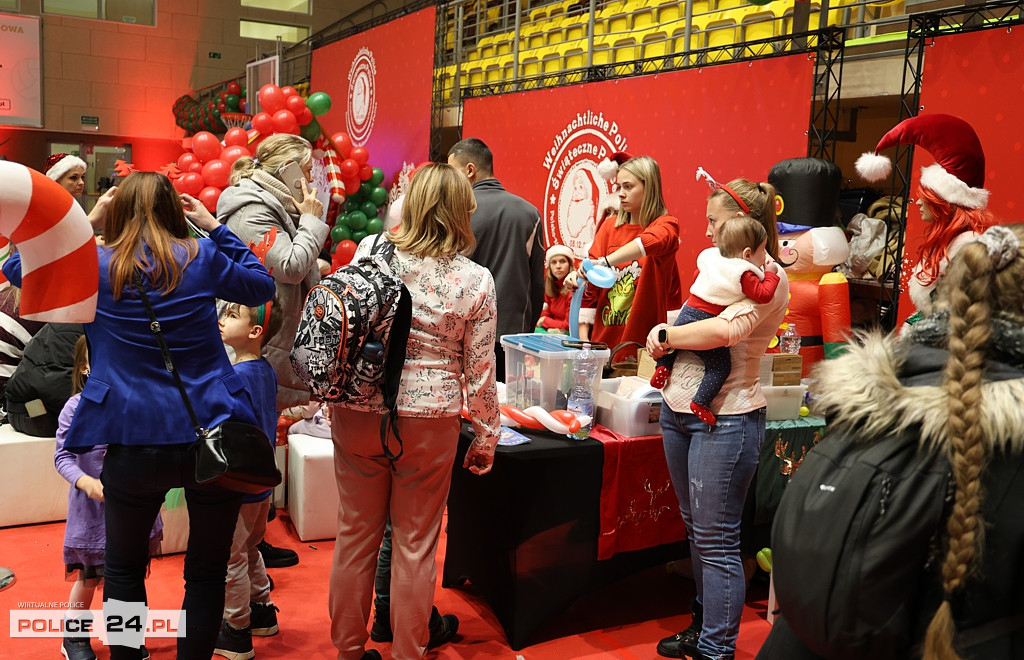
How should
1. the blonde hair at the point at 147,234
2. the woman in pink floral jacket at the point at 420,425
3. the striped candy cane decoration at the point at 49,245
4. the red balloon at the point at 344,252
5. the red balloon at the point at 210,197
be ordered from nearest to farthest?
the striped candy cane decoration at the point at 49,245
the blonde hair at the point at 147,234
the woman in pink floral jacket at the point at 420,425
the red balloon at the point at 210,197
the red balloon at the point at 344,252

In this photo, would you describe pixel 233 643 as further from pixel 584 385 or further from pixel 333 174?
pixel 333 174

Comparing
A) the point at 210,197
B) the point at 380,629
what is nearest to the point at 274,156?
the point at 380,629

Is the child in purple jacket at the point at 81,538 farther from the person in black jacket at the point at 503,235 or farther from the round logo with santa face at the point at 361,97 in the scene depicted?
the round logo with santa face at the point at 361,97

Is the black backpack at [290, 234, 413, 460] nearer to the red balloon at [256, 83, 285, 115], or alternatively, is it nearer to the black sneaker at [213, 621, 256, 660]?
the black sneaker at [213, 621, 256, 660]

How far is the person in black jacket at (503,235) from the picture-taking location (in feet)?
11.9

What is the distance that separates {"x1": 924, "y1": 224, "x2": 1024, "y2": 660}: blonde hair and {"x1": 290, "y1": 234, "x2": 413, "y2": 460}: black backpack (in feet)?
4.61

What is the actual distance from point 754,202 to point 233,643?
215cm

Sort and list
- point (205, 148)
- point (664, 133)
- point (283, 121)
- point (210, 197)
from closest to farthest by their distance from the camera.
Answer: point (664, 133) → point (210, 197) → point (205, 148) → point (283, 121)

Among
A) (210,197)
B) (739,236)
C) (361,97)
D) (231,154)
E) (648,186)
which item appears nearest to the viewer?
(739,236)

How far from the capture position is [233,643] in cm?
270

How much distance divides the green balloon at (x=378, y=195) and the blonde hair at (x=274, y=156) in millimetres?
5801

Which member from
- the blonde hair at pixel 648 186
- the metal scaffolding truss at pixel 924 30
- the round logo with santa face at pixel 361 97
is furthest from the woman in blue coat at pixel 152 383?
the round logo with santa face at pixel 361 97

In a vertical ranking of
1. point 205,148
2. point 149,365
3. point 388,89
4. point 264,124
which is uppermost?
point 388,89

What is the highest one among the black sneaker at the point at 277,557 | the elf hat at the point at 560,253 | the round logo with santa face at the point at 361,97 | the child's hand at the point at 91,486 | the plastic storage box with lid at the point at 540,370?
the round logo with santa face at the point at 361,97
